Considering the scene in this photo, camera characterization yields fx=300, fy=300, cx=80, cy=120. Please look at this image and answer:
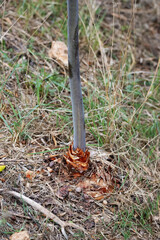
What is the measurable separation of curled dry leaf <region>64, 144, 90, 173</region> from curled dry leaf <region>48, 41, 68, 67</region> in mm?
1346

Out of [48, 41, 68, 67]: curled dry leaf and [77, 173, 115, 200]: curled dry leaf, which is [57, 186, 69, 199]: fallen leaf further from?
[48, 41, 68, 67]: curled dry leaf

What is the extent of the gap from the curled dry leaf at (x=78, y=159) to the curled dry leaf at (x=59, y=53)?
1.35 meters

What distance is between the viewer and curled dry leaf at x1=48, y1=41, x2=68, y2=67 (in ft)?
10.8

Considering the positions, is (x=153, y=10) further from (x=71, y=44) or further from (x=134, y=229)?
(x=134, y=229)

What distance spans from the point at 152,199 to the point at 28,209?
3.09 feet

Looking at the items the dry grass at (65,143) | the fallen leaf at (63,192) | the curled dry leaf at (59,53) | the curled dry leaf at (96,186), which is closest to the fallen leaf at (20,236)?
the dry grass at (65,143)

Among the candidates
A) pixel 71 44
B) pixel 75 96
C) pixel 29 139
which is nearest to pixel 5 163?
pixel 29 139

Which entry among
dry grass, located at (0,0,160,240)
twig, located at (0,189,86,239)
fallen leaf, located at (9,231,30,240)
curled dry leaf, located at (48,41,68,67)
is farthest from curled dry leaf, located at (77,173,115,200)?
curled dry leaf, located at (48,41,68,67)

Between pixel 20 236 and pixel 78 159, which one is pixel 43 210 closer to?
pixel 20 236

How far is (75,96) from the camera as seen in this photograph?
6.64 ft

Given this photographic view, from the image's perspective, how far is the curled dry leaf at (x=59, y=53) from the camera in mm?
3289

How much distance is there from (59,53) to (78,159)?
151 cm

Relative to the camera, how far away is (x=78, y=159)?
2240 millimetres

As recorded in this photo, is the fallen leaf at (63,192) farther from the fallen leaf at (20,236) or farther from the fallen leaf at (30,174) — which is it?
the fallen leaf at (20,236)
